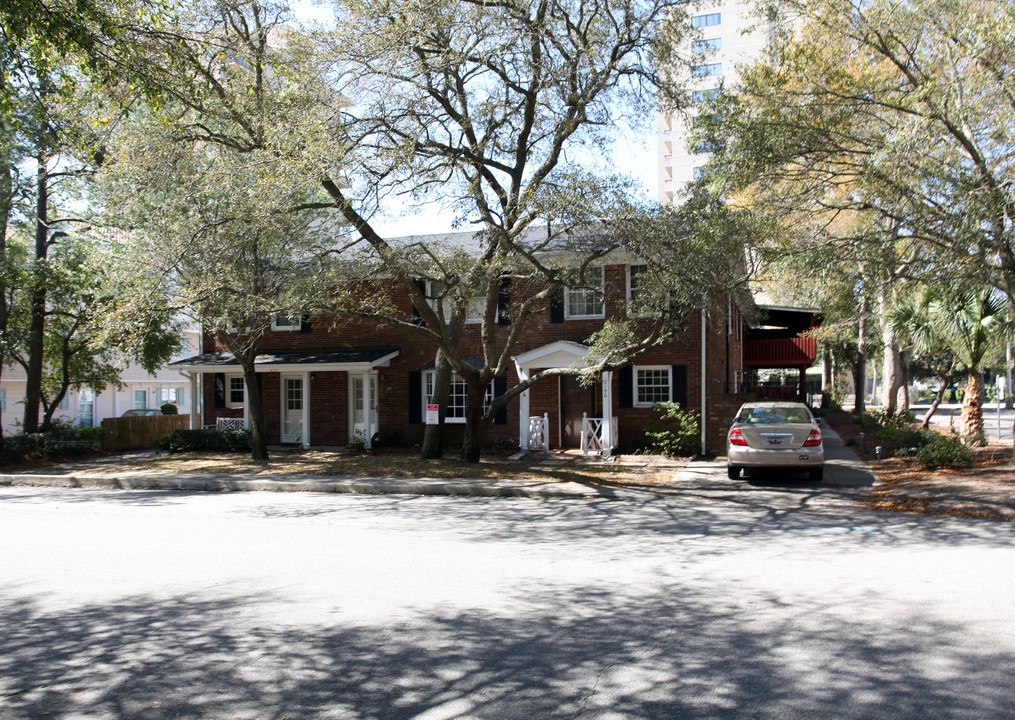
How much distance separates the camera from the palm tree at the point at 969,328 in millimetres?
18578

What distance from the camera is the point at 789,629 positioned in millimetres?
5488

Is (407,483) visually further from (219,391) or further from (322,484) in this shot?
(219,391)

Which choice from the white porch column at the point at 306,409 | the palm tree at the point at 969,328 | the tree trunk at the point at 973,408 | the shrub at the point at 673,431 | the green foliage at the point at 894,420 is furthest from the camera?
the green foliage at the point at 894,420

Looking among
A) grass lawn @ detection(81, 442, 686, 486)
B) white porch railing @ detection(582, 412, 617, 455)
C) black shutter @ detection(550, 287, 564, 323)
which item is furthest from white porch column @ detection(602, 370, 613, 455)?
black shutter @ detection(550, 287, 564, 323)

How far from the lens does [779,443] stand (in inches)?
531

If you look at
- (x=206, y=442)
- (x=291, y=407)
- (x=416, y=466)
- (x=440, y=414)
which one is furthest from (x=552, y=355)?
(x=206, y=442)

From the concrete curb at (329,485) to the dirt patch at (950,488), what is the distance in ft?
13.1

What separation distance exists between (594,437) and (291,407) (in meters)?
10.0

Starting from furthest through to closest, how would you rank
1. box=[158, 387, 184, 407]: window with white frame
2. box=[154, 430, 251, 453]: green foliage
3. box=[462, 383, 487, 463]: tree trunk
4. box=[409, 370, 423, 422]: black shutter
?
box=[158, 387, 184, 407]: window with white frame
box=[409, 370, 423, 422]: black shutter
box=[154, 430, 251, 453]: green foliage
box=[462, 383, 487, 463]: tree trunk

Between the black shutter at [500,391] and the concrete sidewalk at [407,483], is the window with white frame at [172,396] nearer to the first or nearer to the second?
the concrete sidewalk at [407,483]

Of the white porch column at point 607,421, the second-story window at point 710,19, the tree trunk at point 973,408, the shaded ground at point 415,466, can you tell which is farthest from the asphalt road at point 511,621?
the second-story window at point 710,19

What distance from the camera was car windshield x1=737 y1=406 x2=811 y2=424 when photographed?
1412 cm

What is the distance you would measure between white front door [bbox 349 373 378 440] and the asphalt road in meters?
12.7

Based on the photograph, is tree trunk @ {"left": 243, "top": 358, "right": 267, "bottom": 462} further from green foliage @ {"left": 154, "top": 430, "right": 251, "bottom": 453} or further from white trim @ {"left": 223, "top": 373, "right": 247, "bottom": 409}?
white trim @ {"left": 223, "top": 373, "right": 247, "bottom": 409}
